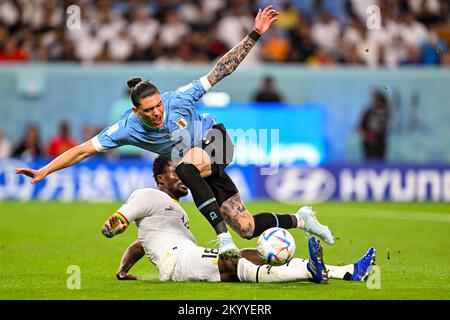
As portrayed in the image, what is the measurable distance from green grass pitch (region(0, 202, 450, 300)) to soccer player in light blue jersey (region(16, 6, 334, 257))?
3.42 feet

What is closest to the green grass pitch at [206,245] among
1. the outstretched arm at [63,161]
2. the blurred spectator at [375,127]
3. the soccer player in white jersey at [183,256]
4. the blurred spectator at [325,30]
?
the soccer player in white jersey at [183,256]

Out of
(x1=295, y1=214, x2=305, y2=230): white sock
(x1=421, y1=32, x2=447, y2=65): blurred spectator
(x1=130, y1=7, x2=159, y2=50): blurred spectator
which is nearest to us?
(x1=295, y1=214, x2=305, y2=230): white sock

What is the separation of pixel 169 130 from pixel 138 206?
984 mm

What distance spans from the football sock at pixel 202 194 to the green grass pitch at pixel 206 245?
0.68 metres

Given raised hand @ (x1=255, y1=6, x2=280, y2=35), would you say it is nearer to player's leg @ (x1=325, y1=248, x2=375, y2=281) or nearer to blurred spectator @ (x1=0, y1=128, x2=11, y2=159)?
player's leg @ (x1=325, y1=248, x2=375, y2=281)

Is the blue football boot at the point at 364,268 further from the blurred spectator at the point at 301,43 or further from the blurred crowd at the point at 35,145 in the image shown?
the blurred spectator at the point at 301,43

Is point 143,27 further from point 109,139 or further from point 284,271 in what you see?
point 284,271

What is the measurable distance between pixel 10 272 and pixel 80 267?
985mm

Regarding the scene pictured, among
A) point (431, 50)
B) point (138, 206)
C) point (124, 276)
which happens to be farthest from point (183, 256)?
point (431, 50)

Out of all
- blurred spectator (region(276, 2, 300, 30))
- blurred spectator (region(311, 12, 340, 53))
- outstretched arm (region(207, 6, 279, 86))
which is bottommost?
outstretched arm (region(207, 6, 279, 86))

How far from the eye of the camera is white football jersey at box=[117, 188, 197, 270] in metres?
9.95

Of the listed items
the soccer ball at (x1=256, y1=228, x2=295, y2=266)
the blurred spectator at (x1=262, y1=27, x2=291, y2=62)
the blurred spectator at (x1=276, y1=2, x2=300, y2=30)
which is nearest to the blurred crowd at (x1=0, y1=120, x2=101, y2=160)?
the blurred spectator at (x1=262, y1=27, x2=291, y2=62)

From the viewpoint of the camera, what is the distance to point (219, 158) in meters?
10.4
